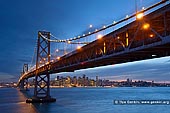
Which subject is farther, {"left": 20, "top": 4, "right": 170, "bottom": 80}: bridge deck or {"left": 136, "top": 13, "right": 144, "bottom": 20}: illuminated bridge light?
{"left": 136, "top": 13, "right": 144, "bottom": 20}: illuminated bridge light

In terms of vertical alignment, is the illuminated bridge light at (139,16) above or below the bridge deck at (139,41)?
above

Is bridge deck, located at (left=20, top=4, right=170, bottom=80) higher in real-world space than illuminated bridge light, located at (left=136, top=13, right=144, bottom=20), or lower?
lower

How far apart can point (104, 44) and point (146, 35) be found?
15.8 ft

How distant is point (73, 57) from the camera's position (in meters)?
30.0

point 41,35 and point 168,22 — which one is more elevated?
point 41,35

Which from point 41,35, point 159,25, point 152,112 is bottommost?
point 152,112

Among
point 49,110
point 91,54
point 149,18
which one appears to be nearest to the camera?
point 149,18

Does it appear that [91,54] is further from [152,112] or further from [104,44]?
[152,112]

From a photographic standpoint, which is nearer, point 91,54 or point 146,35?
point 146,35

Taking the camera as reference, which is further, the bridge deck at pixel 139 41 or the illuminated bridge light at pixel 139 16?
the illuminated bridge light at pixel 139 16

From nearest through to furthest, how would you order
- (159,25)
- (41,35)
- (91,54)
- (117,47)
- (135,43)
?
1. (159,25)
2. (135,43)
3. (117,47)
4. (91,54)
5. (41,35)

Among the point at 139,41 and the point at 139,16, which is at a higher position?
the point at 139,16

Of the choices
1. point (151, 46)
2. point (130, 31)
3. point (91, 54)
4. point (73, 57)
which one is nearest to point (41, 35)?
point (73, 57)

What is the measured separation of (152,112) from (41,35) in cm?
2551
